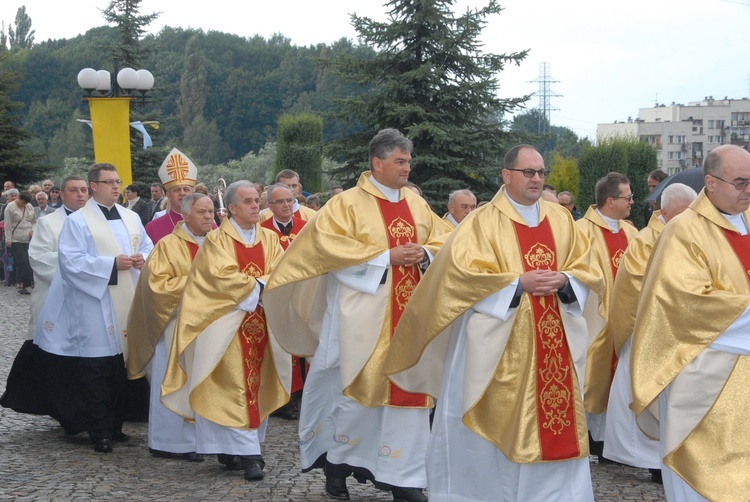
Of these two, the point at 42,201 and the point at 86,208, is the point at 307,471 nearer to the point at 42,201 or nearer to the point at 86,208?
the point at 86,208

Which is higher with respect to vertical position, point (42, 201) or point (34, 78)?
point (34, 78)

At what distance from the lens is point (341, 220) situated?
21.7 ft

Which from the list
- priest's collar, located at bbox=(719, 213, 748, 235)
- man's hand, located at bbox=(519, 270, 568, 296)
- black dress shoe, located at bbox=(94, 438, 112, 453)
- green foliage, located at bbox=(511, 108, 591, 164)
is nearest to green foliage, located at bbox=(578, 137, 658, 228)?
black dress shoe, located at bbox=(94, 438, 112, 453)

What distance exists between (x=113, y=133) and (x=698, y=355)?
11116 mm

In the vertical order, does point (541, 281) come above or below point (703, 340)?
above

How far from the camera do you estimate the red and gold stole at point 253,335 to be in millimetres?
7156

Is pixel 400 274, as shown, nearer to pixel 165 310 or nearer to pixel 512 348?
pixel 512 348

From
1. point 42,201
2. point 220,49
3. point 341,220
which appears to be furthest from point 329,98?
point 220,49

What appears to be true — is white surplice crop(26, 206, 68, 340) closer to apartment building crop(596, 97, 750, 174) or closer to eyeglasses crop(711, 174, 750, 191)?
eyeglasses crop(711, 174, 750, 191)

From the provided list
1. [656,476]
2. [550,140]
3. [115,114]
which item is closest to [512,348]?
[656,476]

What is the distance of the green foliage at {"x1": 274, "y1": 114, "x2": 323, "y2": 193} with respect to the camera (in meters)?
27.6

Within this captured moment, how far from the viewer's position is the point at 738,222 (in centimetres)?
496

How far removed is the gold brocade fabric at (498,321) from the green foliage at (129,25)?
109ft

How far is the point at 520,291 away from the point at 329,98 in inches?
685
